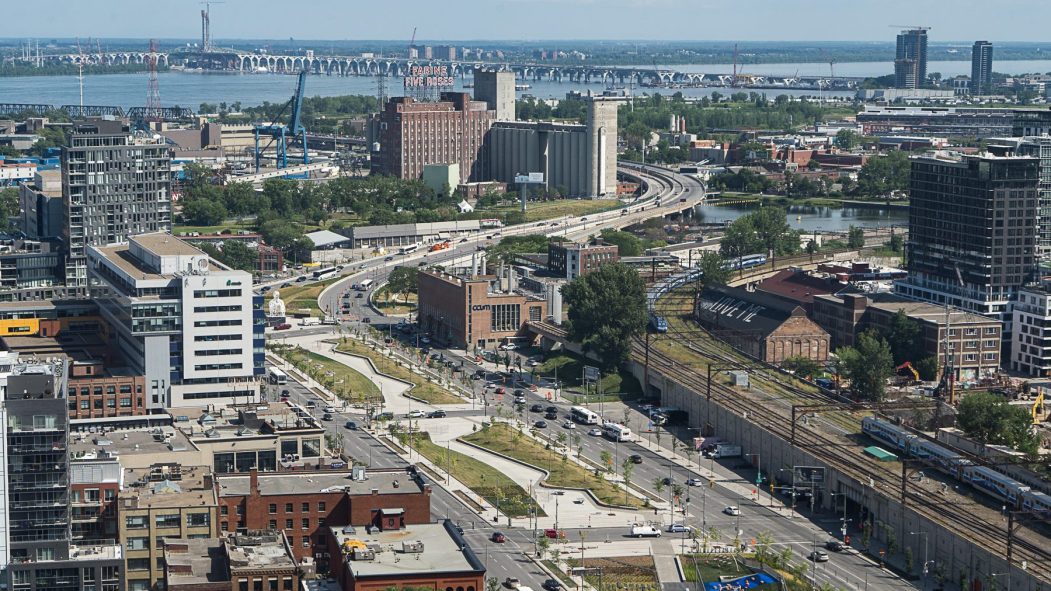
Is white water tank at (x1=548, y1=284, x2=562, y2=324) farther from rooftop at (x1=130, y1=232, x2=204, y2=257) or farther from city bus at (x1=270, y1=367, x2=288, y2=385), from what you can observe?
rooftop at (x1=130, y1=232, x2=204, y2=257)

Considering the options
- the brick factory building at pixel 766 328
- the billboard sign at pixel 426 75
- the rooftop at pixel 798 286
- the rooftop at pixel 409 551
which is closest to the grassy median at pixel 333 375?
the brick factory building at pixel 766 328

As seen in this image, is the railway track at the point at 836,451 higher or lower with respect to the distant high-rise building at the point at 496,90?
lower

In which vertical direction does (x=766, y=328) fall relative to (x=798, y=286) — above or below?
below

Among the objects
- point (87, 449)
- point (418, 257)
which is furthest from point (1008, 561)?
point (418, 257)

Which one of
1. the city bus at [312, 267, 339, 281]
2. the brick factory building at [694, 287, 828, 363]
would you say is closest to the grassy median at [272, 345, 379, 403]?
the brick factory building at [694, 287, 828, 363]

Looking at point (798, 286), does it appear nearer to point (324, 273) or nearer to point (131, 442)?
point (324, 273)

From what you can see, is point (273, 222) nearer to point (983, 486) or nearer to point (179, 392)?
point (179, 392)

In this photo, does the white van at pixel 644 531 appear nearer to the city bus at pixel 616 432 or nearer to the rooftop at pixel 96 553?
the city bus at pixel 616 432

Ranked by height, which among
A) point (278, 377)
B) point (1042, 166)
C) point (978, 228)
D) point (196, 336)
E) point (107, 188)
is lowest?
point (278, 377)

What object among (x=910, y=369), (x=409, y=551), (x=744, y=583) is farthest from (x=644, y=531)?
(x=910, y=369)
